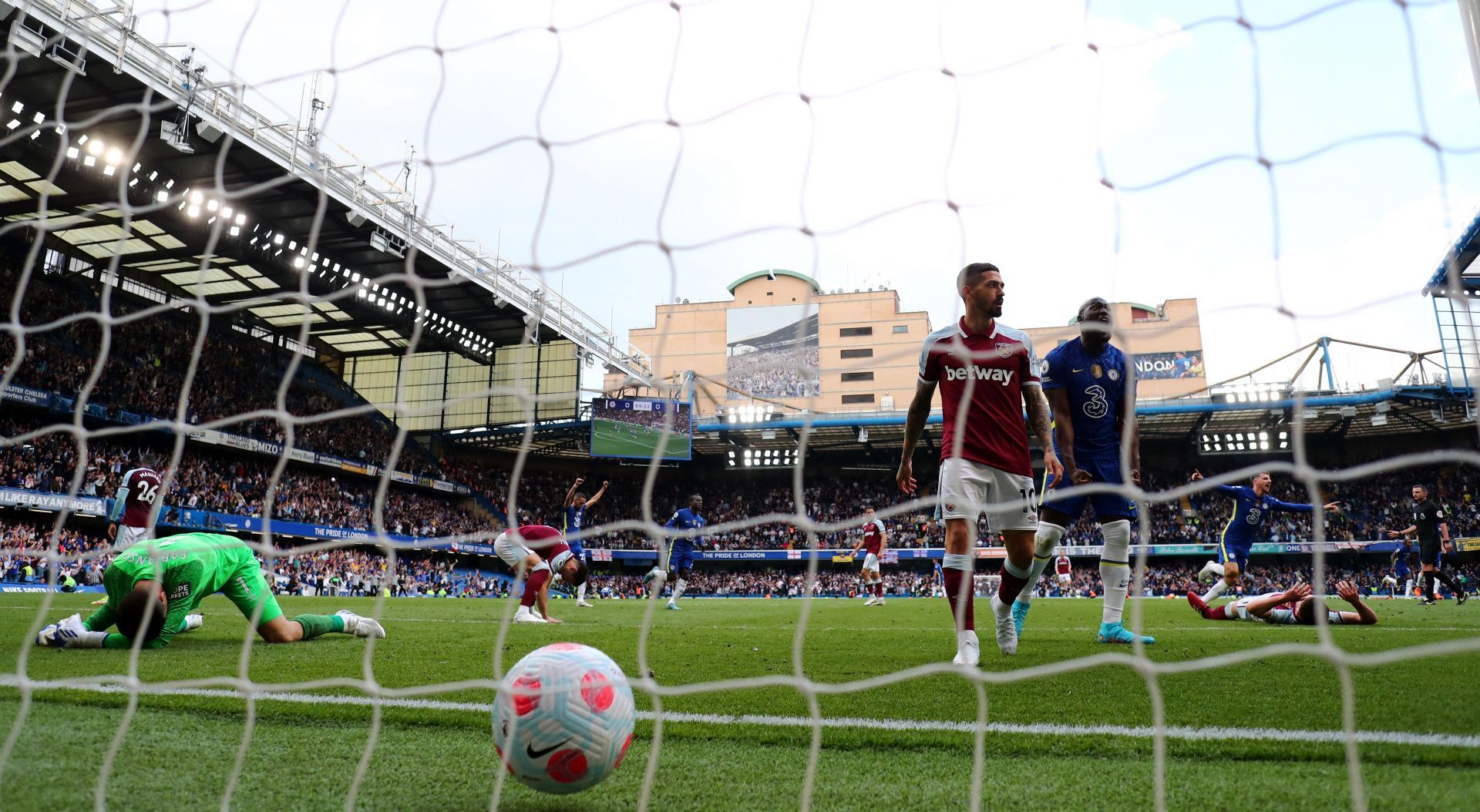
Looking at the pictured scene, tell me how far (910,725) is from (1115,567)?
118 inches

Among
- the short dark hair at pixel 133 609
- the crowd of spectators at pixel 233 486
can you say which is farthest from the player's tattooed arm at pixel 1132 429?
the crowd of spectators at pixel 233 486

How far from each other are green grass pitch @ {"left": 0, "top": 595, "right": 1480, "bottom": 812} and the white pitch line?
3 centimetres

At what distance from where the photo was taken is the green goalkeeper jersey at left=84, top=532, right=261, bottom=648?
478cm

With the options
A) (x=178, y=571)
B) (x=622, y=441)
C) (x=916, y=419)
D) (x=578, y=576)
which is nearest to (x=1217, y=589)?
(x=916, y=419)

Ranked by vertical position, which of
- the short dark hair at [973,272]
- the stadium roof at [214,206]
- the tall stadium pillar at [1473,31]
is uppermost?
the stadium roof at [214,206]

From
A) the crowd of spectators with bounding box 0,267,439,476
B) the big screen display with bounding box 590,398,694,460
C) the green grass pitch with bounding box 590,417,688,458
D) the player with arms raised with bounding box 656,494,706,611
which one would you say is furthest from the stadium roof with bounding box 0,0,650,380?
the player with arms raised with bounding box 656,494,706,611

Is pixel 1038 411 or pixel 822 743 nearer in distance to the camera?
pixel 822 743

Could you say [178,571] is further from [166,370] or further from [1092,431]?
[166,370]

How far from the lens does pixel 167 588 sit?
4891mm

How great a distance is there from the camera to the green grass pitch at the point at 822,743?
2.17 metres

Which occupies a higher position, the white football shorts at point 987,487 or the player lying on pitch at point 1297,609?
the white football shorts at point 987,487

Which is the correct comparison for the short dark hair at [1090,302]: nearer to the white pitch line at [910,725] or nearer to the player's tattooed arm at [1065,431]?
the player's tattooed arm at [1065,431]

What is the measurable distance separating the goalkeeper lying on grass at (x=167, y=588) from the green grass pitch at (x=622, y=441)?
24.5m

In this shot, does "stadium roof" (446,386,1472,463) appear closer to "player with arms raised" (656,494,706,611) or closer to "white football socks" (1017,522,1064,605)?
"player with arms raised" (656,494,706,611)
